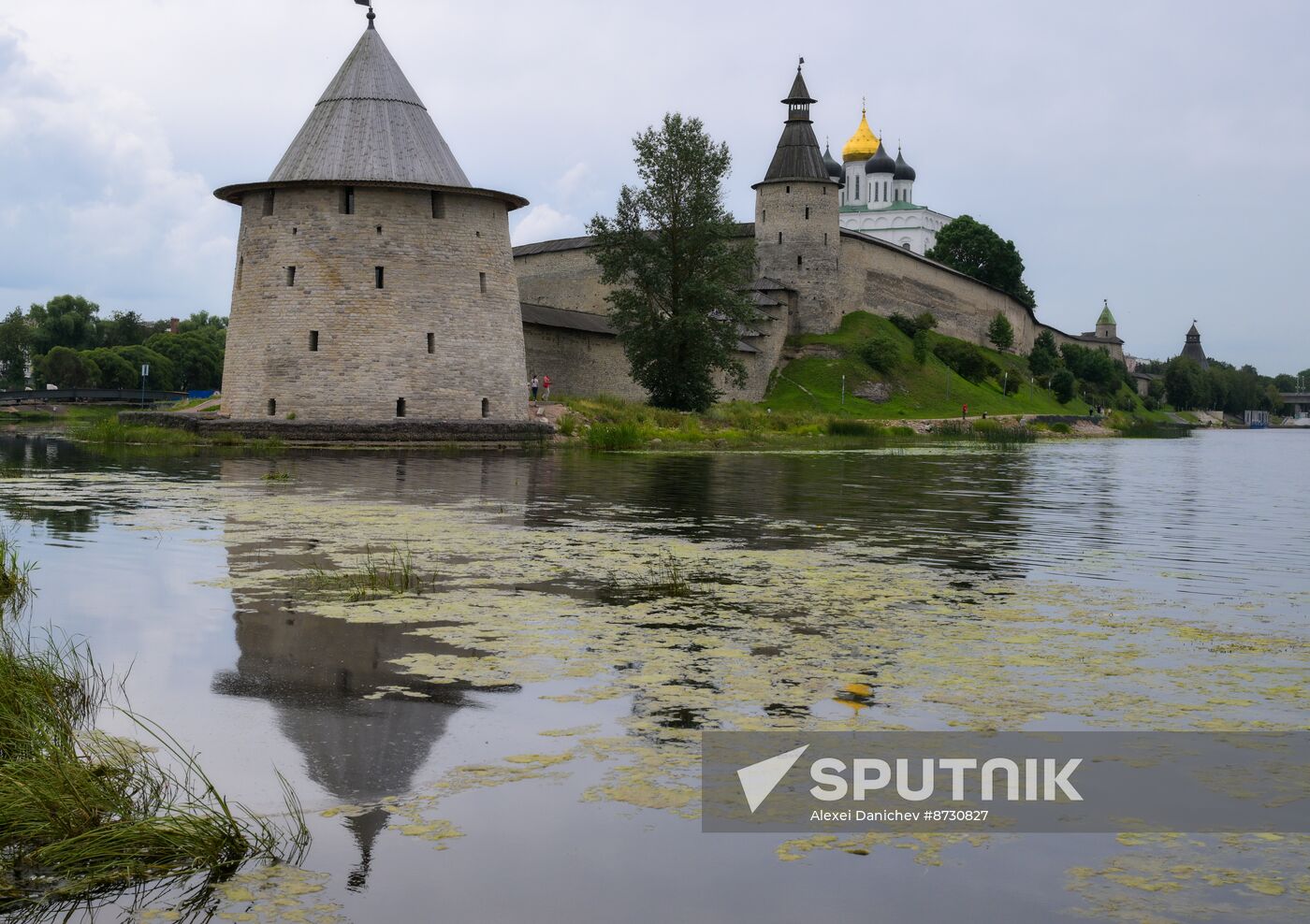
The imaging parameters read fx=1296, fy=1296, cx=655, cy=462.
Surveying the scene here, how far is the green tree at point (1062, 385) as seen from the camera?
264ft

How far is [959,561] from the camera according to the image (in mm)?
9820

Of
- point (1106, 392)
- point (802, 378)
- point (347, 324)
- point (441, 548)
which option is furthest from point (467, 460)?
point (1106, 392)

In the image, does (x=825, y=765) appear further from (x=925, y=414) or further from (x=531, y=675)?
(x=925, y=414)

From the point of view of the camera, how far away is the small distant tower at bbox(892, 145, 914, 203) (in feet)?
360

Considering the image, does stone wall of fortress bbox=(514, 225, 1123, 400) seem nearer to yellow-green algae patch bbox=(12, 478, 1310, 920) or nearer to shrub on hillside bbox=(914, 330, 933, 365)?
shrub on hillside bbox=(914, 330, 933, 365)

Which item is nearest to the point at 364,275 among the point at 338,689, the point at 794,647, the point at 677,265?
the point at 677,265

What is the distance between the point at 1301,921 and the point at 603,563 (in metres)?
6.48

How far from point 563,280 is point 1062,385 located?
3397 cm

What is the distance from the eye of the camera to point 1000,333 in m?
79.4

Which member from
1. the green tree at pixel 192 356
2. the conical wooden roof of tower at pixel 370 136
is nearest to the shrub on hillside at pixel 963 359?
the green tree at pixel 192 356

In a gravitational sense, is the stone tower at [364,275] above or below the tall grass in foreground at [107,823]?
above

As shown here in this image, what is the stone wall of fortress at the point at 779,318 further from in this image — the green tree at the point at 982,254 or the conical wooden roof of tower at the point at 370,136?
the conical wooden roof of tower at the point at 370,136

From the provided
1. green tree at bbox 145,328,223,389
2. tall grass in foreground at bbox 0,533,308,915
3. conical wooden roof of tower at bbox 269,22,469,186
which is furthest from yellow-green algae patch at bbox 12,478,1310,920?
green tree at bbox 145,328,223,389

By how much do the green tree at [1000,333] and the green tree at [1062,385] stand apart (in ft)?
12.5
